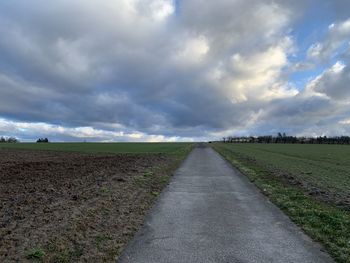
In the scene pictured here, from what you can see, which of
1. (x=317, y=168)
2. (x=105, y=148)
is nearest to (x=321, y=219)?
(x=317, y=168)

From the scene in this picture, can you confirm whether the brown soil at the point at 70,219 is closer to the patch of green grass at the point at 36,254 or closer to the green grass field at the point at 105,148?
the patch of green grass at the point at 36,254

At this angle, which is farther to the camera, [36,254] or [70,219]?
[70,219]

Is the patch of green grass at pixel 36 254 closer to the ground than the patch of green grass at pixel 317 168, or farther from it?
closer to the ground

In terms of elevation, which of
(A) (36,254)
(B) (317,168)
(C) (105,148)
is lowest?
(A) (36,254)

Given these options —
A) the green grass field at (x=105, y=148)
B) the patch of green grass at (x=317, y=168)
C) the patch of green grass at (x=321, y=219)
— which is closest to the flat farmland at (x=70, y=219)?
the patch of green grass at (x=321, y=219)

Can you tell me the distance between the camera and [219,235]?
27.4ft

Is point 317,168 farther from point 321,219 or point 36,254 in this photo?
point 36,254

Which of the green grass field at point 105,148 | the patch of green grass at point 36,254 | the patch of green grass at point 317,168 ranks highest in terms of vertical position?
the green grass field at point 105,148

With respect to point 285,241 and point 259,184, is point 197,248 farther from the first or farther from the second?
point 259,184

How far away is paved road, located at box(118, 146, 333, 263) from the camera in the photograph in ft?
22.5

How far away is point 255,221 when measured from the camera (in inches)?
389

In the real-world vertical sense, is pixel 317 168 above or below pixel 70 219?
above

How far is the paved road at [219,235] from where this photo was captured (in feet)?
22.5

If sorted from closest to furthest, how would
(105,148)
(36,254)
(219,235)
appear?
(36,254), (219,235), (105,148)
